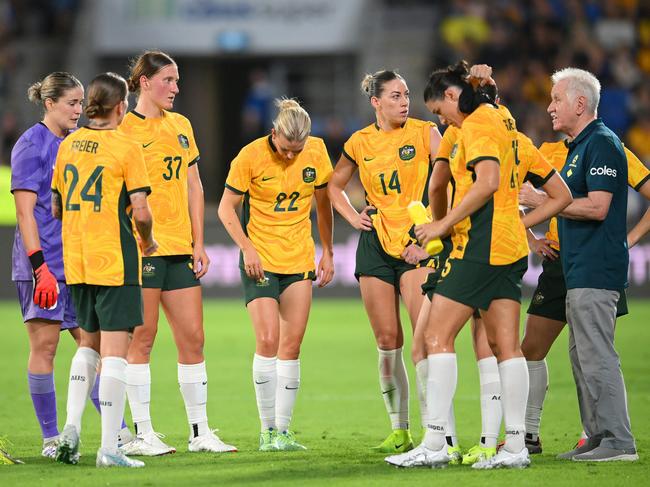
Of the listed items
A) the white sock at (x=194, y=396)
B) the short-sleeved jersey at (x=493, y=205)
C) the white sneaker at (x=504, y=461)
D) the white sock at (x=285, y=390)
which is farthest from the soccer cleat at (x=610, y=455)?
the white sock at (x=194, y=396)

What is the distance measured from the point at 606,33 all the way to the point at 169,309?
54.3 ft

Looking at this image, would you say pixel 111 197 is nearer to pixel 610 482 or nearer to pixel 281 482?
pixel 281 482

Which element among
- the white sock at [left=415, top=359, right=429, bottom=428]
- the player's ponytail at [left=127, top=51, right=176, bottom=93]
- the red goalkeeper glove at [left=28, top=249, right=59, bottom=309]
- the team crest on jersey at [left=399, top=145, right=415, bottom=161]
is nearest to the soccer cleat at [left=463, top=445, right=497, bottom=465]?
the white sock at [left=415, top=359, right=429, bottom=428]

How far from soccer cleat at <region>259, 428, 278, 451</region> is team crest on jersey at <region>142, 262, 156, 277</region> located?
128 centimetres

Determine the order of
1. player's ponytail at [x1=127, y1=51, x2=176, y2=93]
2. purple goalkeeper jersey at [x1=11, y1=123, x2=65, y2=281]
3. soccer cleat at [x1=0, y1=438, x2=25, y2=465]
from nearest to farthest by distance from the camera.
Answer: soccer cleat at [x1=0, y1=438, x2=25, y2=465]
purple goalkeeper jersey at [x1=11, y1=123, x2=65, y2=281]
player's ponytail at [x1=127, y1=51, x2=176, y2=93]

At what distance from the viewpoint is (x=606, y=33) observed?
2216cm

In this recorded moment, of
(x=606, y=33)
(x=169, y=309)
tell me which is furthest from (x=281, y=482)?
(x=606, y=33)

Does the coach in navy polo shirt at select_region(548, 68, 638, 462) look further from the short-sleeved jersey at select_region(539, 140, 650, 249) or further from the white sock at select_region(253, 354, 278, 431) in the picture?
the white sock at select_region(253, 354, 278, 431)

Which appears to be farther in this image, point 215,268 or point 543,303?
point 215,268

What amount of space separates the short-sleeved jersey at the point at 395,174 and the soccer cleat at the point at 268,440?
4.66 ft

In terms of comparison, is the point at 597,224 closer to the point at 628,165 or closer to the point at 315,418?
the point at 628,165

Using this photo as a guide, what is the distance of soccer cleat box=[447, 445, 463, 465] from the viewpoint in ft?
22.5

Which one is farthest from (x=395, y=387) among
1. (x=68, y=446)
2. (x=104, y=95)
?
(x=104, y=95)

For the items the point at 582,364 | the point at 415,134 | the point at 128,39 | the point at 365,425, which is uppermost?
the point at 128,39
